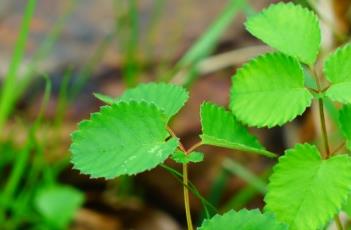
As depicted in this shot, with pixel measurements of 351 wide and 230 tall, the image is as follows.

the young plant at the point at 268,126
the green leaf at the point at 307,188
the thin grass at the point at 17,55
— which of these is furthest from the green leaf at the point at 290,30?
the thin grass at the point at 17,55

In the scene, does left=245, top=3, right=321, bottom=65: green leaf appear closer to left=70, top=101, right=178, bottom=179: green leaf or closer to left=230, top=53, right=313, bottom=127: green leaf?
left=230, top=53, right=313, bottom=127: green leaf

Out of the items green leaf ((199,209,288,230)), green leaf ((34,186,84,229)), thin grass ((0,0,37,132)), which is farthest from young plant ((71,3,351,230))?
green leaf ((34,186,84,229))

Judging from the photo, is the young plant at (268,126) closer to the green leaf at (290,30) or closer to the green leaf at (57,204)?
the green leaf at (290,30)

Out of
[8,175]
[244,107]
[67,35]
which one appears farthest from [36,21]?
[244,107]

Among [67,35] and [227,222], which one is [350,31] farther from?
[227,222]

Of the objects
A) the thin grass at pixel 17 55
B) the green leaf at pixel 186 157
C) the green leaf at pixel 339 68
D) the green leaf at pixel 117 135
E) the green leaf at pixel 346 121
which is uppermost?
the thin grass at pixel 17 55

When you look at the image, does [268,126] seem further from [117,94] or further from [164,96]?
[117,94]

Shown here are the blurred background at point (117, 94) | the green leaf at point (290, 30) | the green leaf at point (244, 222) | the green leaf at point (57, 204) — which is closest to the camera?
the green leaf at point (244, 222)
